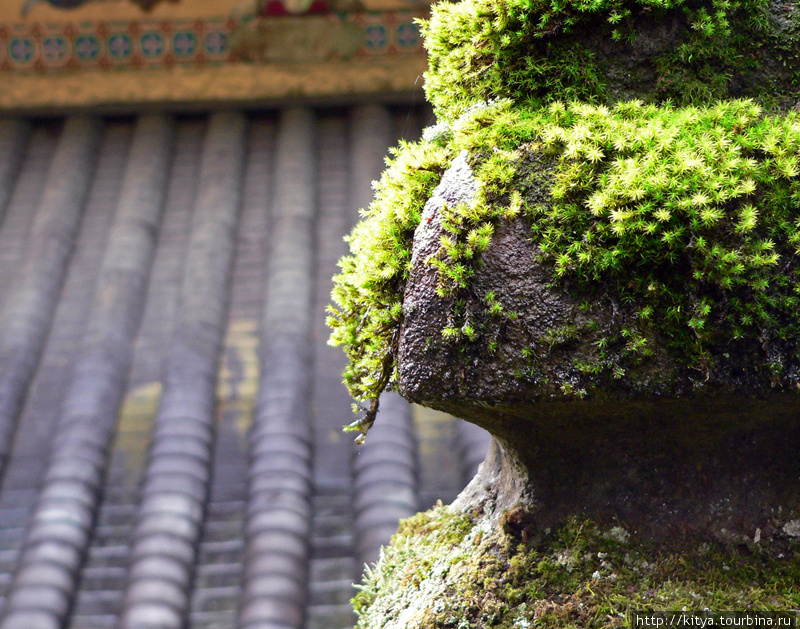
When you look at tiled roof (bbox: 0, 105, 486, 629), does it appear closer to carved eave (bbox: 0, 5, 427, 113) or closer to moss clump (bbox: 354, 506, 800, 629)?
carved eave (bbox: 0, 5, 427, 113)

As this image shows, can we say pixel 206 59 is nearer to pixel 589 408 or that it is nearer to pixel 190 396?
pixel 190 396

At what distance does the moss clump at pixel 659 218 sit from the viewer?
699 millimetres

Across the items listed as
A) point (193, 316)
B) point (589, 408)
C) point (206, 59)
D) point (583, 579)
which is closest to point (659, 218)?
point (589, 408)

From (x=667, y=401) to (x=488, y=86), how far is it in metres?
0.38

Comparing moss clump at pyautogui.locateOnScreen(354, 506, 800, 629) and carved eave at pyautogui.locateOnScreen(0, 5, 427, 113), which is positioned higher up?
carved eave at pyautogui.locateOnScreen(0, 5, 427, 113)

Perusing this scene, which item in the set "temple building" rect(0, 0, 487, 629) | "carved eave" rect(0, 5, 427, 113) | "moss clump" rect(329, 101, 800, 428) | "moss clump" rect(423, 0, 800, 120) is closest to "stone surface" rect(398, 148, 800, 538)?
"moss clump" rect(329, 101, 800, 428)

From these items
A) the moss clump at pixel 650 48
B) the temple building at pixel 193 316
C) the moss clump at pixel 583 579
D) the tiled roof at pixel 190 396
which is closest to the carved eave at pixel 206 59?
the temple building at pixel 193 316

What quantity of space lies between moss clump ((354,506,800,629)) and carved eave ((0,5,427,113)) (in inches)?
121

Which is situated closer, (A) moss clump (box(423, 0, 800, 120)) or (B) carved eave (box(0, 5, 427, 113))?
(A) moss clump (box(423, 0, 800, 120))

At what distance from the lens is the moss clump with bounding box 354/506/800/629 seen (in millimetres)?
807

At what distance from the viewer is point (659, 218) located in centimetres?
69

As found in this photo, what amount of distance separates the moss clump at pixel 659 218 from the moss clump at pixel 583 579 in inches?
8.7

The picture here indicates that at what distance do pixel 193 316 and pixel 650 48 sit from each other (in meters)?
2.32

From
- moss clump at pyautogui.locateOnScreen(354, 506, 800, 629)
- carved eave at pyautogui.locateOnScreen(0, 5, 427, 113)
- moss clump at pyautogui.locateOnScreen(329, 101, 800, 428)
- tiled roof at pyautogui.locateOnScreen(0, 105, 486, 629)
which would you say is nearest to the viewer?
moss clump at pyautogui.locateOnScreen(329, 101, 800, 428)
